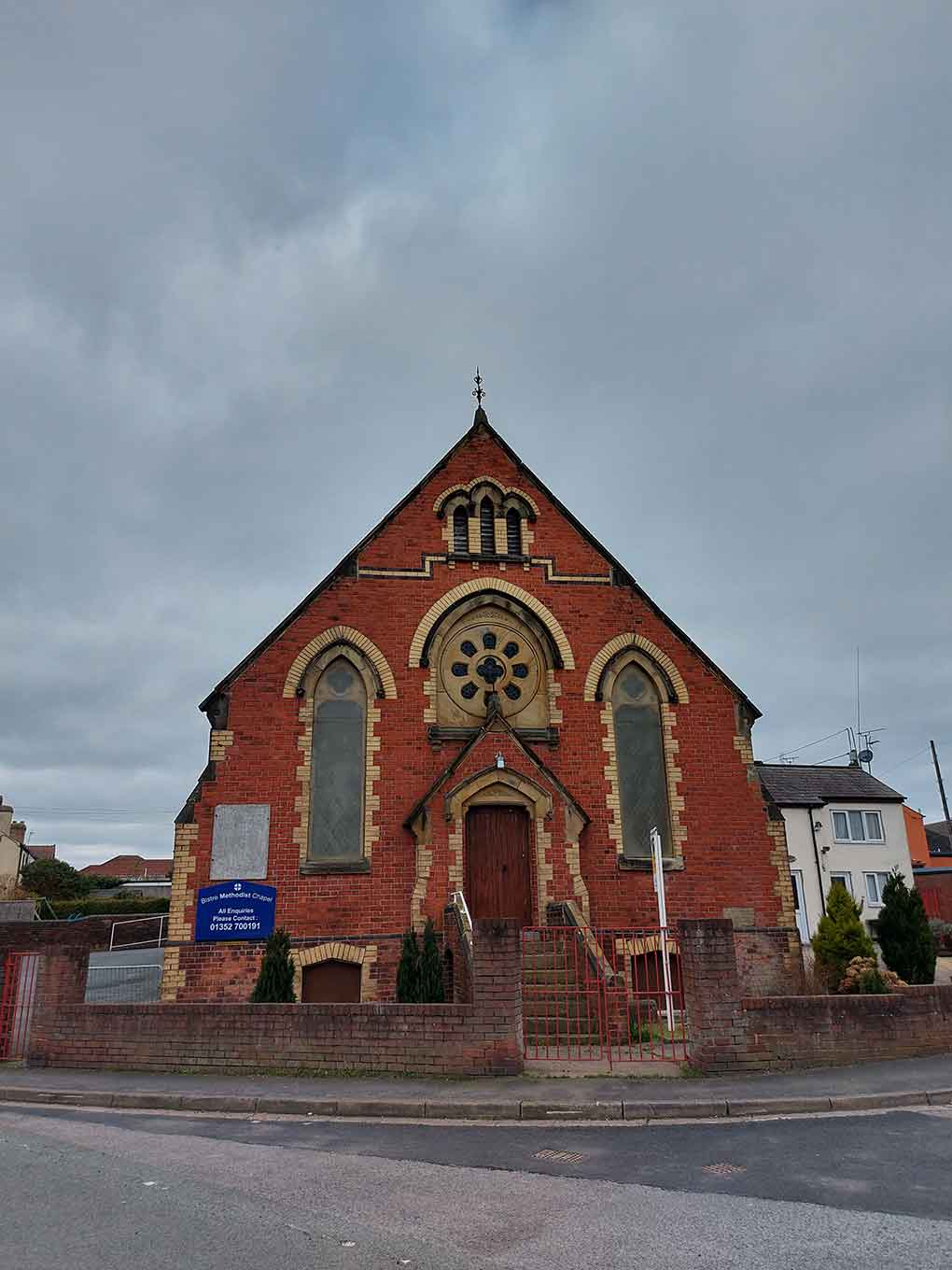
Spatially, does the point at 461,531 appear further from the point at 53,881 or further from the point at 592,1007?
the point at 53,881

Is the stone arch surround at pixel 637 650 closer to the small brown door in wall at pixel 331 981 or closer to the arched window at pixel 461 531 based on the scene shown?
the arched window at pixel 461 531

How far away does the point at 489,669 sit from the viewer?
18.7 meters

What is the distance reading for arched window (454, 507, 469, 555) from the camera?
19.5 metres

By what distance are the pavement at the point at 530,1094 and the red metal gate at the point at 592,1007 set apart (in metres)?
1.01

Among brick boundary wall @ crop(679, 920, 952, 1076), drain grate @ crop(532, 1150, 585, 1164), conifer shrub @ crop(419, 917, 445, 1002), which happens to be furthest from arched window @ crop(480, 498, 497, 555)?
drain grate @ crop(532, 1150, 585, 1164)

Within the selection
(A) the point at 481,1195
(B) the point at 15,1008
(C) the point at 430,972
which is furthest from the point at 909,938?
(B) the point at 15,1008

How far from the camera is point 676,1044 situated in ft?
42.3

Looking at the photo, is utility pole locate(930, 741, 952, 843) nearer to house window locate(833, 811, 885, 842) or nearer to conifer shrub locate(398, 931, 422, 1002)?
house window locate(833, 811, 885, 842)

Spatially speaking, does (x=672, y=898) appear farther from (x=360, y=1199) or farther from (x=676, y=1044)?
(x=360, y=1199)

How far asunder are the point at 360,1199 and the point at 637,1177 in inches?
86.9

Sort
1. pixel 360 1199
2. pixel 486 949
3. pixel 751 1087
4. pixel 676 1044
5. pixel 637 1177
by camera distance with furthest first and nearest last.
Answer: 1. pixel 676 1044
2. pixel 486 949
3. pixel 751 1087
4. pixel 637 1177
5. pixel 360 1199

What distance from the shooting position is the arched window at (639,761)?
18.1 metres

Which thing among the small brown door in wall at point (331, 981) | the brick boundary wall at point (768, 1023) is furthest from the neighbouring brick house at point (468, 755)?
the brick boundary wall at point (768, 1023)

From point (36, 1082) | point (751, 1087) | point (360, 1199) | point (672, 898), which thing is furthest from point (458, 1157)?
point (672, 898)
